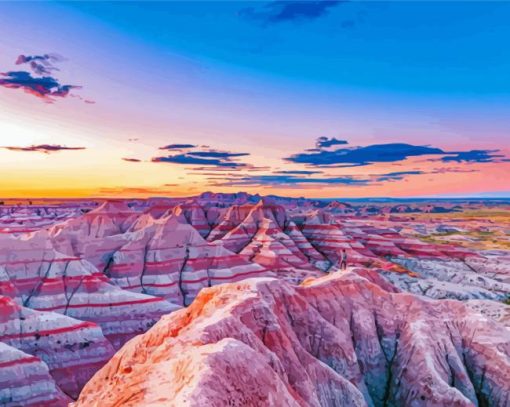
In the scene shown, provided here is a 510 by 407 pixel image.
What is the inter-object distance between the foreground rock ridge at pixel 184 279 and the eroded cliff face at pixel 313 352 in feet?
0.58

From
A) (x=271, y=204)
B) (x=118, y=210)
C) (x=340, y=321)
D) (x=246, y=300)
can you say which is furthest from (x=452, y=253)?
(x=246, y=300)

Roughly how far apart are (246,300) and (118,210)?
335 ft

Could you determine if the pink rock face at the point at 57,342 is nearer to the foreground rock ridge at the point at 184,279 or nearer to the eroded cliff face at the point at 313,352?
the foreground rock ridge at the point at 184,279

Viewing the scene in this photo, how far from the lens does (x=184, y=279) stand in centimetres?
7806

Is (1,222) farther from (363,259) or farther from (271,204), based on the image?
(363,259)

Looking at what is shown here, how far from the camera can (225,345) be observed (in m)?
16.2

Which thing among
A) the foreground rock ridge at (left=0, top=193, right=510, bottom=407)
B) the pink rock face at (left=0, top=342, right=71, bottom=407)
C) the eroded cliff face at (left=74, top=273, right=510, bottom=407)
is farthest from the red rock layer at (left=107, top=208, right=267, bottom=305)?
the eroded cliff face at (left=74, top=273, right=510, bottom=407)

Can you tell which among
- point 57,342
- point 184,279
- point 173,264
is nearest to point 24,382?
point 57,342

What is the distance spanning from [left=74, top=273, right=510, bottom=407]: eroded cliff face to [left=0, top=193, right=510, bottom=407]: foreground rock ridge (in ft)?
0.58

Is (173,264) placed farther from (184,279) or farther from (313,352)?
(313,352)

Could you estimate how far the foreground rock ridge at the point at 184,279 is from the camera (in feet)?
104

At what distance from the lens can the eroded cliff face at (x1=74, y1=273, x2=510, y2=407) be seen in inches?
592

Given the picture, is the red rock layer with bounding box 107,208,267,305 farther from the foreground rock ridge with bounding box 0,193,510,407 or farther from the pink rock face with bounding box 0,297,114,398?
the pink rock face with bounding box 0,297,114,398

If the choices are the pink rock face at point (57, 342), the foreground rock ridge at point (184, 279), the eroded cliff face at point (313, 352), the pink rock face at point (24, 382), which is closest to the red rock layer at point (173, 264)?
the foreground rock ridge at point (184, 279)
